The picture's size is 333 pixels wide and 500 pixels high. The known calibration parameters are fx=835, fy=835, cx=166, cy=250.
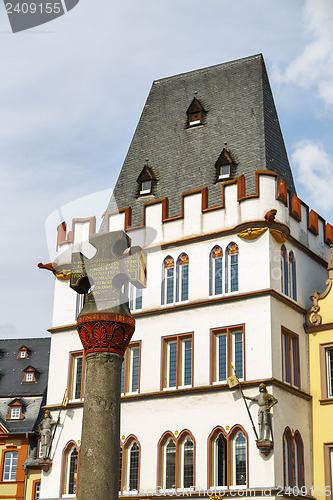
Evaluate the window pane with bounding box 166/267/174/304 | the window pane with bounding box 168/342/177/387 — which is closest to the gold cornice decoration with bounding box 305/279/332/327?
the window pane with bounding box 168/342/177/387

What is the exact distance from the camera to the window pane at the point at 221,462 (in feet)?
98.5

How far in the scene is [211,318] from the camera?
106 feet

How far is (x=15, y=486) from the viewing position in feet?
173

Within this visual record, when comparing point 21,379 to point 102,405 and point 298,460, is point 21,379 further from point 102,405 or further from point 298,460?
point 102,405

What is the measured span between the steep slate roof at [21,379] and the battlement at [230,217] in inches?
826

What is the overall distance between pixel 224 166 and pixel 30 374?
28.4 metres

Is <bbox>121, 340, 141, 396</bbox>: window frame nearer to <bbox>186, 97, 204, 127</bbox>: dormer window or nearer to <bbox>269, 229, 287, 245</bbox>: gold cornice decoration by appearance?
<bbox>269, 229, 287, 245</bbox>: gold cornice decoration

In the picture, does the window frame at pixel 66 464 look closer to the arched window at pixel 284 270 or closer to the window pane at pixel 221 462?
the window pane at pixel 221 462

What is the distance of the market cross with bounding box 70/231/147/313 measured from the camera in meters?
20.8

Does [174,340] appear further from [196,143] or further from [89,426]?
[89,426]

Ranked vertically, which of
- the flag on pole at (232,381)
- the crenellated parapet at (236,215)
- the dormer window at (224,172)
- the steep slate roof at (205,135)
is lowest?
the flag on pole at (232,381)

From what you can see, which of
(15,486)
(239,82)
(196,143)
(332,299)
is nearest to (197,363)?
(332,299)

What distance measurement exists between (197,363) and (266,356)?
9.81 feet

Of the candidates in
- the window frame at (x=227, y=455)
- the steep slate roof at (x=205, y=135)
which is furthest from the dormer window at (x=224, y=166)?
the window frame at (x=227, y=455)
